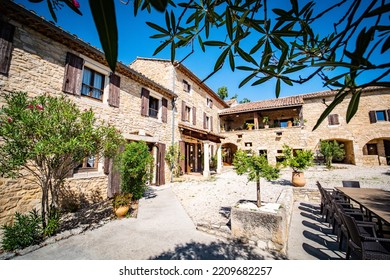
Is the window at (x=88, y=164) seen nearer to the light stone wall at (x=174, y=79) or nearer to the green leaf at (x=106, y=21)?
the light stone wall at (x=174, y=79)

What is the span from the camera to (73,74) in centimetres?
493

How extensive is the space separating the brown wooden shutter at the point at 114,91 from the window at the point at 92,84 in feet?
1.01

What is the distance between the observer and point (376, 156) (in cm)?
1292

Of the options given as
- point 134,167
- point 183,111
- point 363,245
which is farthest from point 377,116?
point 134,167

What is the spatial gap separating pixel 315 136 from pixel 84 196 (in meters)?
16.2

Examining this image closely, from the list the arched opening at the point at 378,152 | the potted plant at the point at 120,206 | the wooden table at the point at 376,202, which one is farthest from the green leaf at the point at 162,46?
the arched opening at the point at 378,152

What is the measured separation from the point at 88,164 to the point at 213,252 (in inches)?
185

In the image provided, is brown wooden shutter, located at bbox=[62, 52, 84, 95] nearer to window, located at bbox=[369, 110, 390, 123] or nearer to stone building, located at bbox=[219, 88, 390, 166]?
stone building, located at bbox=[219, 88, 390, 166]

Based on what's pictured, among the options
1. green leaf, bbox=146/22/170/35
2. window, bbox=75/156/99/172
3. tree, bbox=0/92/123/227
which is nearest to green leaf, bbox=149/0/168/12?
green leaf, bbox=146/22/170/35

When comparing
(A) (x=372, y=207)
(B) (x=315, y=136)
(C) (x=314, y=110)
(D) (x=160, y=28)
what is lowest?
(A) (x=372, y=207)

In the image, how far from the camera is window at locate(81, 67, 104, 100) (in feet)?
17.7

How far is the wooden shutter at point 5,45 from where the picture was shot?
11.9ft
